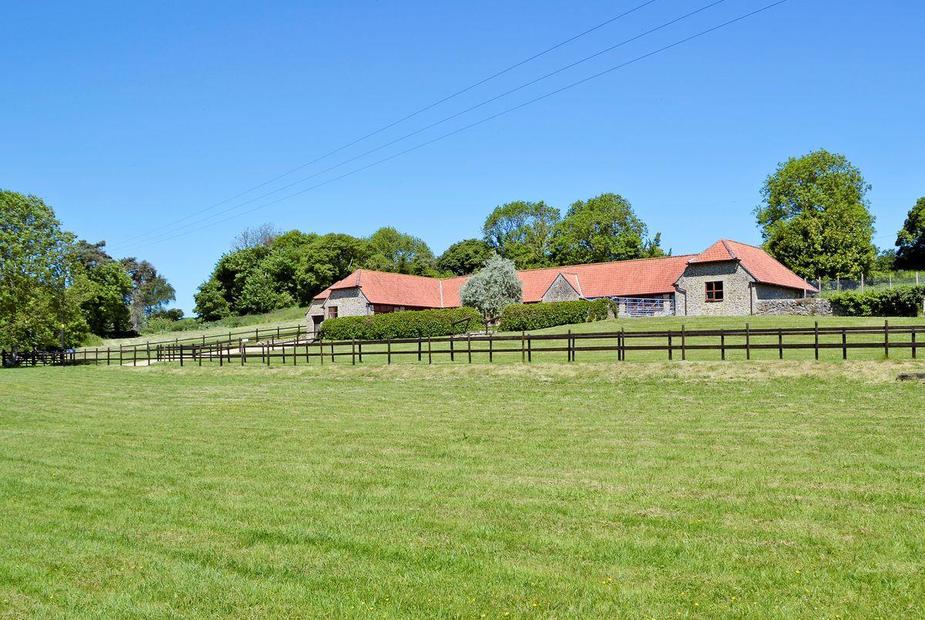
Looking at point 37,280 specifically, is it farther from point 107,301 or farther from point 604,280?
point 604,280

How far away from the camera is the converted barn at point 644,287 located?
5216cm

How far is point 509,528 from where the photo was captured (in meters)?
7.11

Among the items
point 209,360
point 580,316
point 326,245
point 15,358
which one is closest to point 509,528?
point 209,360

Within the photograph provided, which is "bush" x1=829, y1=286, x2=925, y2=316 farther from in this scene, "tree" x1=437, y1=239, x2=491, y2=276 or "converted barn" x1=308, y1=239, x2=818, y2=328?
"tree" x1=437, y1=239, x2=491, y2=276

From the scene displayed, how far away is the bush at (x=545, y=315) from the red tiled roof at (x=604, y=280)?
10.1 meters

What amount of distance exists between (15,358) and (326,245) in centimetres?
5059

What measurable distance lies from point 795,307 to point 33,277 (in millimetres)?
48330

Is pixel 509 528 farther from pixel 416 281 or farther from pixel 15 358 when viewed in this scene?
pixel 416 281

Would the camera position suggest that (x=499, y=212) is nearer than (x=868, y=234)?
No

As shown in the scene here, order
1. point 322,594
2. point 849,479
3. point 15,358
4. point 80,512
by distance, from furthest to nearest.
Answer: point 15,358 < point 849,479 < point 80,512 < point 322,594

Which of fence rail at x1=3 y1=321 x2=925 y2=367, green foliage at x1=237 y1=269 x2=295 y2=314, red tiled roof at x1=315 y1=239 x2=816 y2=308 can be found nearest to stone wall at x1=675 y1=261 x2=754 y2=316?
red tiled roof at x1=315 y1=239 x2=816 y2=308

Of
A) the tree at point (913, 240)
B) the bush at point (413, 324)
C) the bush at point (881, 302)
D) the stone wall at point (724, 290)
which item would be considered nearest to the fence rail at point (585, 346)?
the bush at point (413, 324)

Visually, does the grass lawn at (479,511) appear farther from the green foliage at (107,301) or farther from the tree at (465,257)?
the tree at (465,257)

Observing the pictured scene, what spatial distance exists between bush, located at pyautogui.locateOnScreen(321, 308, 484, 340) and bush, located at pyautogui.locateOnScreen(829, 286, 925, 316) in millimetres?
23347
